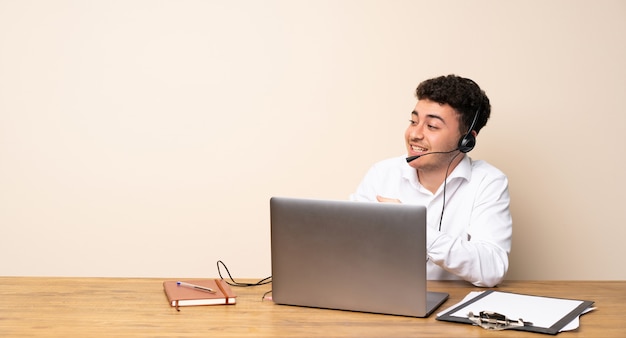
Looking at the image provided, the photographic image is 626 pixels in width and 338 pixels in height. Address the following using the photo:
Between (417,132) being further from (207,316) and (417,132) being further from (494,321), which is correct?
(207,316)

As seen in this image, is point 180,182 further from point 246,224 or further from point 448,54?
point 448,54

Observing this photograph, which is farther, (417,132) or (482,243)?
(417,132)

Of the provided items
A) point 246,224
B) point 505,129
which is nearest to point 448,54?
point 505,129

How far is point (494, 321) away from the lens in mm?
1669

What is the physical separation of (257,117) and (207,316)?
160 cm

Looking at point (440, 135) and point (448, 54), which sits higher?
point (448, 54)

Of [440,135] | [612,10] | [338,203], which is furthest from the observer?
[612,10]

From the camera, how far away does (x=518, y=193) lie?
129 inches

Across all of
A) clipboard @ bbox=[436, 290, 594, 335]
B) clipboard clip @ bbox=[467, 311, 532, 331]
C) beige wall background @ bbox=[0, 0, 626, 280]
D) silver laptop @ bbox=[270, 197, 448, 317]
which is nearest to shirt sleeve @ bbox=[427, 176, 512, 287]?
clipboard @ bbox=[436, 290, 594, 335]

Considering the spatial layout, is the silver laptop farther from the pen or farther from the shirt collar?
the shirt collar

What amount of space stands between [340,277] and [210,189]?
161cm

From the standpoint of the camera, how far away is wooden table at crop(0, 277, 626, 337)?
1.64 metres

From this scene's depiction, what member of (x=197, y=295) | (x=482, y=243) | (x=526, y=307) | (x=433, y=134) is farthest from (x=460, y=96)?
(x=197, y=295)

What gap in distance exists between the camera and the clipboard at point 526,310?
1676 millimetres
